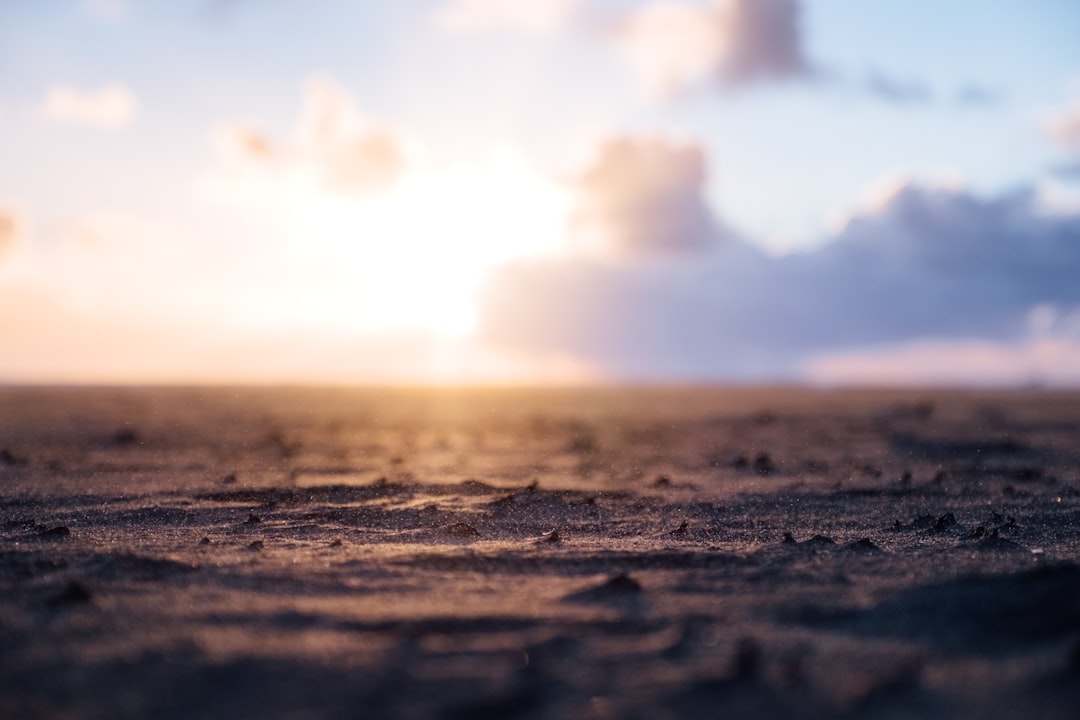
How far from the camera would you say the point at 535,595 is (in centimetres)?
705

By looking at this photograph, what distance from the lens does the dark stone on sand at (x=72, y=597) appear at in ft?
21.7

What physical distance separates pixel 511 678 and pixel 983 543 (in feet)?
20.4

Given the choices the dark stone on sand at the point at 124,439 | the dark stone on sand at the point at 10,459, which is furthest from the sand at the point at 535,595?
the dark stone on sand at the point at 124,439

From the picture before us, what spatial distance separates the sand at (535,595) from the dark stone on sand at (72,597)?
1 centimetres

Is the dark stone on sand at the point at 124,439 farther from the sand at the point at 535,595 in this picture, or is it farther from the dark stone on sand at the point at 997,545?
the dark stone on sand at the point at 997,545

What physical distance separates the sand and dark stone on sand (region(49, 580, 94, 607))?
0.05 ft

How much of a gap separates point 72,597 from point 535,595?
336 cm

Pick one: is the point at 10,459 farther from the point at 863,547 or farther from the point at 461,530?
the point at 863,547

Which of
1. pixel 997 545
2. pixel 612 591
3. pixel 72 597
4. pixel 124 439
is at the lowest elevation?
pixel 997 545

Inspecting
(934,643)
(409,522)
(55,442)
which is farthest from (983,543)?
(55,442)

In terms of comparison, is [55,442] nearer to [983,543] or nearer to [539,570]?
[539,570]

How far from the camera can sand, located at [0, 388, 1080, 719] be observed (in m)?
5.10

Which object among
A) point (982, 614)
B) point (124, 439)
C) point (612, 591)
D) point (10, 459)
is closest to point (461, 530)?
point (612, 591)

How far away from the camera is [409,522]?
10711 mm
